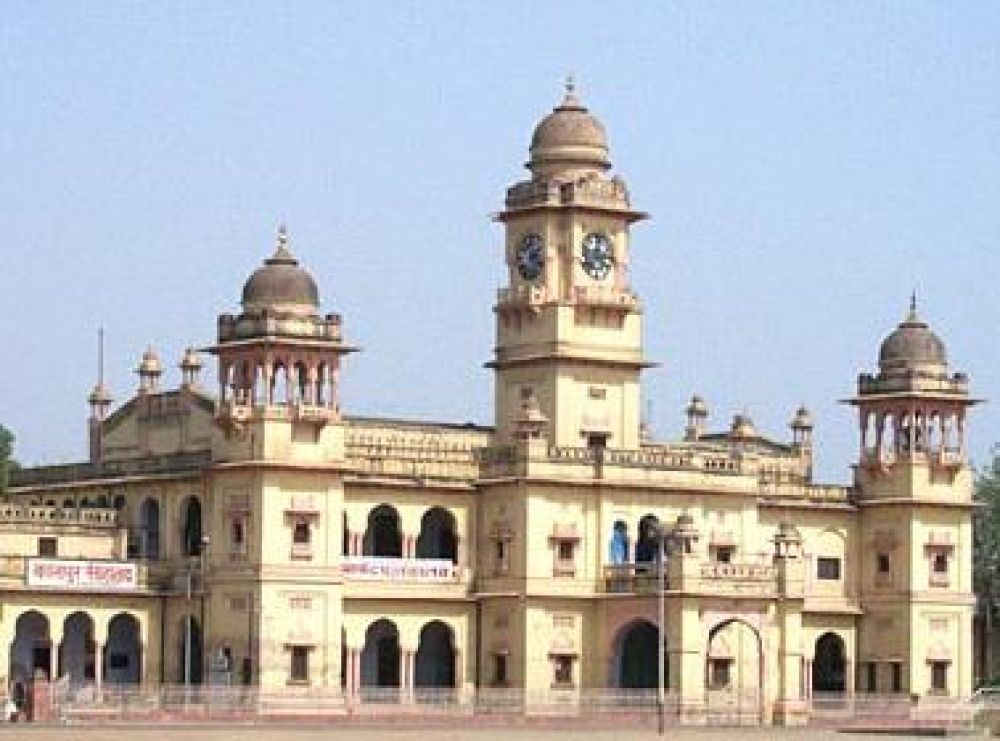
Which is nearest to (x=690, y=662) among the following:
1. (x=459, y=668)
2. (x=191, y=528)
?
(x=459, y=668)

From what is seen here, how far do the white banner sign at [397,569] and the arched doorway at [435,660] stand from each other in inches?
80.0

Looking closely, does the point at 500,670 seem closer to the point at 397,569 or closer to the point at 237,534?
the point at 397,569

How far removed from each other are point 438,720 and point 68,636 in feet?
35.3

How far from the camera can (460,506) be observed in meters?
84.1

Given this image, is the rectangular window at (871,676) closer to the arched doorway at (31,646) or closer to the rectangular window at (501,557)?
the rectangular window at (501,557)

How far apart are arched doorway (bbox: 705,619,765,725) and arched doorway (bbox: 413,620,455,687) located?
716cm

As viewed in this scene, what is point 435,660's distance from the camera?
8538 centimetres

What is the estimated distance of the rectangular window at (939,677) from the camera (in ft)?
296

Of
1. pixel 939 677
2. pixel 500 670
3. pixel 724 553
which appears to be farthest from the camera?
pixel 939 677

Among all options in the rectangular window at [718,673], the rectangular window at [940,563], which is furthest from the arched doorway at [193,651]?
the rectangular window at [940,563]

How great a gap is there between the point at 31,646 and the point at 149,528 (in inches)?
214

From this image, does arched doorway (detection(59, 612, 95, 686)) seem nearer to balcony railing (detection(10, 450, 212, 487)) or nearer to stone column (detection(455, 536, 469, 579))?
balcony railing (detection(10, 450, 212, 487))

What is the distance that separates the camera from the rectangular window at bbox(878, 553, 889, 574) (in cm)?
9088

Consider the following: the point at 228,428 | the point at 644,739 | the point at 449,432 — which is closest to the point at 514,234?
the point at 449,432
